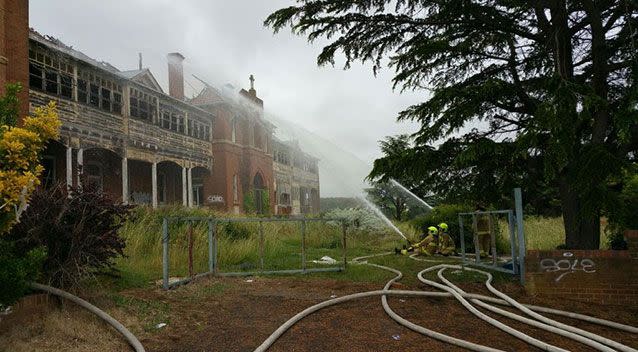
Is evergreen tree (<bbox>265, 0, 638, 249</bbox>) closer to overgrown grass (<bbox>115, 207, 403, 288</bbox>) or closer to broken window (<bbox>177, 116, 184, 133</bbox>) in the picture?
overgrown grass (<bbox>115, 207, 403, 288</bbox>)

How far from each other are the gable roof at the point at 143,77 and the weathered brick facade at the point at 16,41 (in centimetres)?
647

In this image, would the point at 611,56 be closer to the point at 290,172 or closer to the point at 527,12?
the point at 527,12

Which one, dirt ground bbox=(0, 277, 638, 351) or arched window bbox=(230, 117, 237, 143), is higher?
arched window bbox=(230, 117, 237, 143)

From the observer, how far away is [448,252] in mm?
12789

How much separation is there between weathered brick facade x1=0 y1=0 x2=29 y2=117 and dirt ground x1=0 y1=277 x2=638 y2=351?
10269 millimetres

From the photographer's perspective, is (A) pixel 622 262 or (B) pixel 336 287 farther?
(B) pixel 336 287

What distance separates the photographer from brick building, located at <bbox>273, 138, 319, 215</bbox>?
37.0 meters

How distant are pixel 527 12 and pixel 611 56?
5.58 feet

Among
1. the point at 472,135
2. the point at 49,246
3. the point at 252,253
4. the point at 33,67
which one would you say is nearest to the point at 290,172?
the point at 33,67

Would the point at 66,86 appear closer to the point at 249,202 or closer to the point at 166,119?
the point at 166,119

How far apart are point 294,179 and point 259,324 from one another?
35359 mm

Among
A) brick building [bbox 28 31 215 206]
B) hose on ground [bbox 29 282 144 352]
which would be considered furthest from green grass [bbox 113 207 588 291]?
brick building [bbox 28 31 215 206]

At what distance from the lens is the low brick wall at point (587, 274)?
→ 20.8 ft

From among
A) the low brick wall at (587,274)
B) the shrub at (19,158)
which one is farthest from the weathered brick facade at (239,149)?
the shrub at (19,158)
